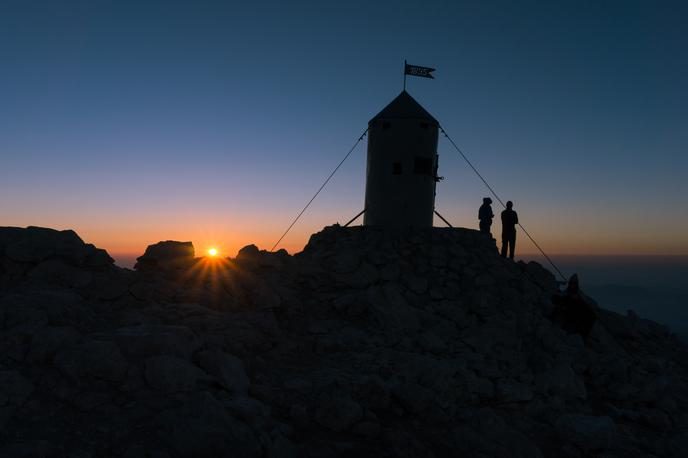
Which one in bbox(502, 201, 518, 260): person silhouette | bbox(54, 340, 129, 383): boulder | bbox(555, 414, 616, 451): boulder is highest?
bbox(502, 201, 518, 260): person silhouette

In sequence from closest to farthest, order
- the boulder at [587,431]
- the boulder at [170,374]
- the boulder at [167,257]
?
the boulder at [170,374]
the boulder at [587,431]
the boulder at [167,257]

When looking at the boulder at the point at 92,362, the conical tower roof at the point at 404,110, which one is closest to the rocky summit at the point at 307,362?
the boulder at the point at 92,362

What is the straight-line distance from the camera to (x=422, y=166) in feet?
53.1

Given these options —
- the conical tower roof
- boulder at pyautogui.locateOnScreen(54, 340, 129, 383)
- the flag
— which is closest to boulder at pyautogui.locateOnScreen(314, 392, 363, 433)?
boulder at pyautogui.locateOnScreen(54, 340, 129, 383)

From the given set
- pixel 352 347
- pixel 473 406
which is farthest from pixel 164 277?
pixel 473 406

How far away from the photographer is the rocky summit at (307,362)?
5.66 meters

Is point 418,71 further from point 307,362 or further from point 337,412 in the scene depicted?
point 337,412

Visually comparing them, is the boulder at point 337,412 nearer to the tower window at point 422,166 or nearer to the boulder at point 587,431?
the boulder at point 587,431

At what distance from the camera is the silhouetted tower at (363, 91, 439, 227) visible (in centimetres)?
1606

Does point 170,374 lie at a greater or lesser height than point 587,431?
greater

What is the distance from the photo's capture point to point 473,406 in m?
8.22

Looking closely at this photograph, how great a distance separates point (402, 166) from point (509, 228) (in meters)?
4.81

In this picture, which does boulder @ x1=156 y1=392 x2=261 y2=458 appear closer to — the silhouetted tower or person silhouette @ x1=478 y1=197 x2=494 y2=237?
the silhouetted tower

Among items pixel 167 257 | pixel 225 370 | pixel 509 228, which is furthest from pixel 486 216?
pixel 225 370
